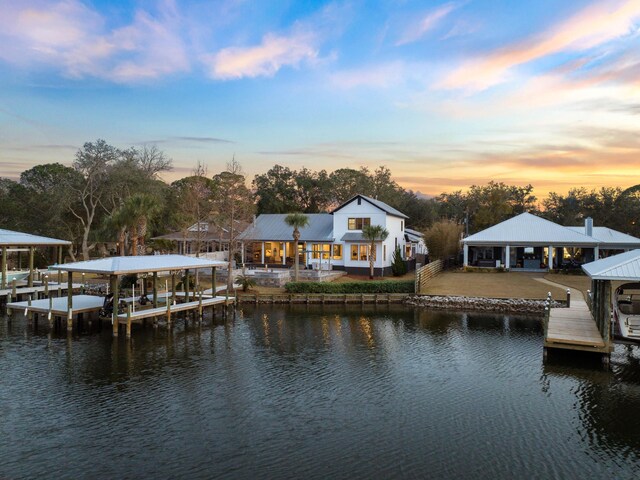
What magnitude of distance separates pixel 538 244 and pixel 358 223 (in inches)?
659

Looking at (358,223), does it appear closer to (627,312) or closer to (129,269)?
(129,269)

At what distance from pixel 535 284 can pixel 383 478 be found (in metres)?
30.3

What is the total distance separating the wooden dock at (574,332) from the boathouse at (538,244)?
60.5 ft

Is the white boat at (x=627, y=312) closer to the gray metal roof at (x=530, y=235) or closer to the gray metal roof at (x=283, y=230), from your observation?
the gray metal roof at (x=530, y=235)

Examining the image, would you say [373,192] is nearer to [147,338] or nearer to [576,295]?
[576,295]

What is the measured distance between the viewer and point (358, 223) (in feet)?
139

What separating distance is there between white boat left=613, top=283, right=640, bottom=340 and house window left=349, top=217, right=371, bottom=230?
2092 centimetres

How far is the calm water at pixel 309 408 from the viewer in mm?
10766

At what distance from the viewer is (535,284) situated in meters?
36.2

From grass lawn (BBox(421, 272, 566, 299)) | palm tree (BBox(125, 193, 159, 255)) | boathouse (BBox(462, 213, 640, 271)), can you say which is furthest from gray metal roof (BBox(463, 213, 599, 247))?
palm tree (BBox(125, 193, 159, 255))

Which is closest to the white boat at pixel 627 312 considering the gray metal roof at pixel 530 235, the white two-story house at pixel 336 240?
the gray metal roof at pixel 530 235

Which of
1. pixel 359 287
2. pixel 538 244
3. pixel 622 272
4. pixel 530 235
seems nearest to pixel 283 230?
pixel 359 287

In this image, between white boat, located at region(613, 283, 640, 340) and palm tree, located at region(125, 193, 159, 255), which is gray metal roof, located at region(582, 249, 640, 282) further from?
palm tree, located at region(125, 193, 159, 255)

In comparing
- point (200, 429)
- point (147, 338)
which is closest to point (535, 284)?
point (147, 338)
